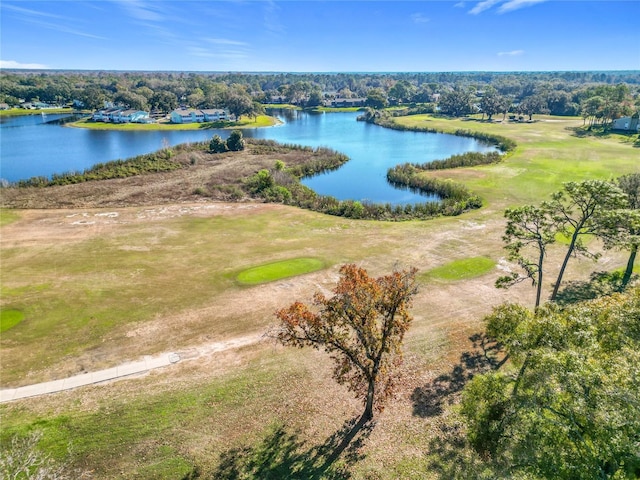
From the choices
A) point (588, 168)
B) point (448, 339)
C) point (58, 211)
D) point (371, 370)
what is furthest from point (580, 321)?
point (588, 168)

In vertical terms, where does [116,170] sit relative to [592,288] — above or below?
above

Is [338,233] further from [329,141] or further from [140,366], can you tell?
[329,141]

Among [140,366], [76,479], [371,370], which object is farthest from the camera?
[140,366]

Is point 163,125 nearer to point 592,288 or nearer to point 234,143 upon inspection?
point 234,143

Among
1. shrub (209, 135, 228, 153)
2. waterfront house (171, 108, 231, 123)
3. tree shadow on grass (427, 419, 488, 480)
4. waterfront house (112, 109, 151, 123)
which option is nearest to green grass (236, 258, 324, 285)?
tree shadow on grass (427, 419, 488, 480)

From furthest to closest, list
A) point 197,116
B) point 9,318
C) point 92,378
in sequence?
1. point 197,116
2. point 9,318
3. point 92,378

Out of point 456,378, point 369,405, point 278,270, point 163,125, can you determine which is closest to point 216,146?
point 163,125

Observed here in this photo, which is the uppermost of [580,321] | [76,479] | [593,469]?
[580,321]

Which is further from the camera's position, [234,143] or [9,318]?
[234,143]
